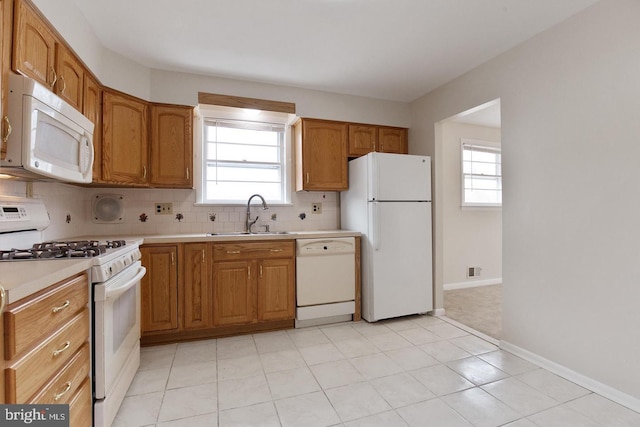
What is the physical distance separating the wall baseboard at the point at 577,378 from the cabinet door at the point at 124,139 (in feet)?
11.3

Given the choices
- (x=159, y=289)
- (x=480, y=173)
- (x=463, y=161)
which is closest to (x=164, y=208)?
(x=159, y=289)

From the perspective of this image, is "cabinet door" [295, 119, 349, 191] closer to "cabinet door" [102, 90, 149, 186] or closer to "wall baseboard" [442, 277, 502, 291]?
"cabinet door" [102, 90, 149, 186]

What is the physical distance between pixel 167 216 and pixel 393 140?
271cm

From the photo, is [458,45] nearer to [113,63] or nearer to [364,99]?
[364,99]

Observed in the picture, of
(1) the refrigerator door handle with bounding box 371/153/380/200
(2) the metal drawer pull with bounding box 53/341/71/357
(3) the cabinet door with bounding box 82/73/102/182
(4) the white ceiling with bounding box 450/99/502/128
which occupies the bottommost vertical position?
(2) the metal drawer pull with bounding box 53/341/71/357

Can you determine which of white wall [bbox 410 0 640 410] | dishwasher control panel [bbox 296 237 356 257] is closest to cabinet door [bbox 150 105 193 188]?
dishwasher control panel [bbox 296 237 356 257]

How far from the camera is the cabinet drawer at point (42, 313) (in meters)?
0.87

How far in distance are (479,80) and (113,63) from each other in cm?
322

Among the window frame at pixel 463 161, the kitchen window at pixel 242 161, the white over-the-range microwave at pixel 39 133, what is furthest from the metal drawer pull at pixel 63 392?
the window frame at pixel 463 161

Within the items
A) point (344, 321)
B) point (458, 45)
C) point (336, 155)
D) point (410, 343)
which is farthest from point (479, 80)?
point (344, 321)

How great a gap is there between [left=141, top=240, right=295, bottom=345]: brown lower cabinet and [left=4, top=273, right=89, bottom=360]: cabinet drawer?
3.90ft

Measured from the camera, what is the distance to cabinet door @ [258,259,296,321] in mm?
2830

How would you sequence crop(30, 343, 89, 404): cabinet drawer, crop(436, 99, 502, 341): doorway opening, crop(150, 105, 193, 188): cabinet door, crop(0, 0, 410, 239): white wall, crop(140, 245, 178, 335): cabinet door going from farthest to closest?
crop(436, 99, 502, 341): doorway opening, crop(150, 105, 193, 188): cabinet door, crop(140, 245, 178, 335): cabinet door, crop(0, 0, 410, 239): white wall, crop(30, 343, 89, 404): cabinet drawer

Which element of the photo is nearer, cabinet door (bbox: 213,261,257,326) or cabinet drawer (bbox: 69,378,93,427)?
cabinet drawer (bbox: 69,378,93,427)
